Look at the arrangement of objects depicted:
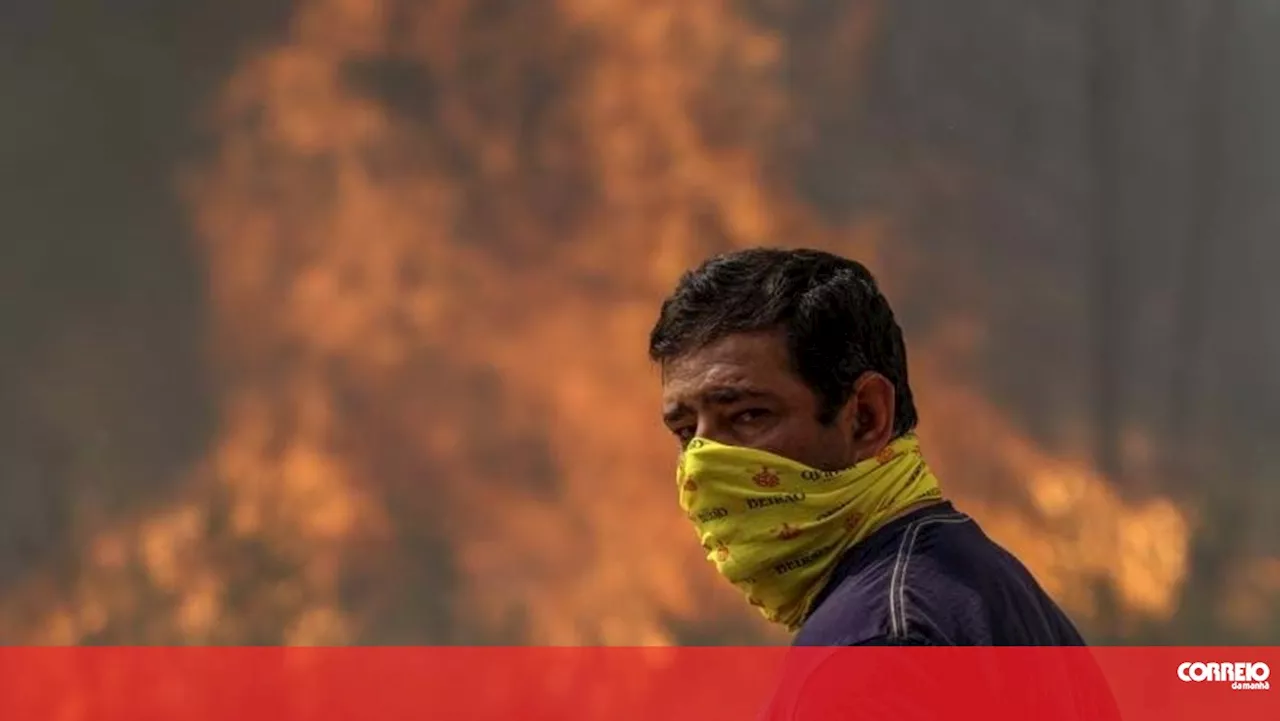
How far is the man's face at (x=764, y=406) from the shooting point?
1.11 meters

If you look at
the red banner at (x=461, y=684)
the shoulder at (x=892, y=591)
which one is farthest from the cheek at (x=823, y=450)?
the red banner at (x=461, y=684)

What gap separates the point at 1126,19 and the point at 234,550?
2.25 metres

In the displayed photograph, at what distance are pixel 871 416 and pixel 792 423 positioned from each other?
3.1 inches

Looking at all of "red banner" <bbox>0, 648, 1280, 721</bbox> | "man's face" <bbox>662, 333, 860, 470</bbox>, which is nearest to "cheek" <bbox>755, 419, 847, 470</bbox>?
"man's face" <bbox>662, 333, 860, 470</bbox>

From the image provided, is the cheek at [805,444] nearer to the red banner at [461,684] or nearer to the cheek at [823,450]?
the cheek at [823,450]

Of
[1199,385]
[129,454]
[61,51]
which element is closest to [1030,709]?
[1199,385]

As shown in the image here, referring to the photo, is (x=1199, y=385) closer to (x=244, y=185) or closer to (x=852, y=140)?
(x=852, y=140)

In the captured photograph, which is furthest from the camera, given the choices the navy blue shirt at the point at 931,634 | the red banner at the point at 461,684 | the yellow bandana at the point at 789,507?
the red banner at the point at 461,684

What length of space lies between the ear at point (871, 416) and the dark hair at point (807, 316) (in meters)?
0.01

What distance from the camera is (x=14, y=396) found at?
2.66 meters

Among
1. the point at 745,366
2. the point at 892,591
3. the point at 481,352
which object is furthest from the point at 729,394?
the point at 481,352

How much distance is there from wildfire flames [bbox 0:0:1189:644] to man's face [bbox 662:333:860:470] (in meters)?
1.59

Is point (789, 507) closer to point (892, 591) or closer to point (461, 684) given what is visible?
point (892, 591)

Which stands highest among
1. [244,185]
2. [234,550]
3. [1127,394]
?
[244,185]
